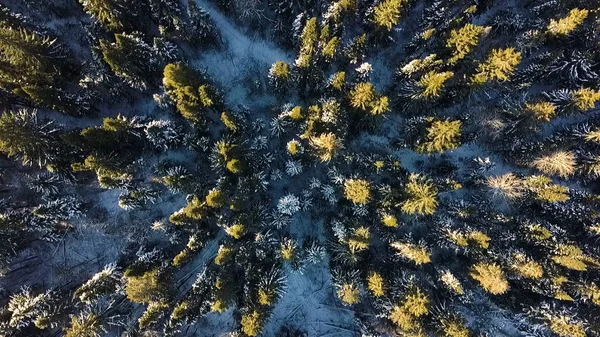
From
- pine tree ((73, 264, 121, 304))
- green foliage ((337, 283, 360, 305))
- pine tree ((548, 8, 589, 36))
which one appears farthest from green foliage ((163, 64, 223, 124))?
pine tree ((548, 8, 589, 36))

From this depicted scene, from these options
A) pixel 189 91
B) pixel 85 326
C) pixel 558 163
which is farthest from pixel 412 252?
pixel 85 326

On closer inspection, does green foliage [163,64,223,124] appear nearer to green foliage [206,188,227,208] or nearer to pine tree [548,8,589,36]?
green foliage [206,188,227,208]

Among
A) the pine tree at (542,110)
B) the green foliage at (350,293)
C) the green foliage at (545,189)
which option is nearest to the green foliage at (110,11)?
the green foliage at (350,293)

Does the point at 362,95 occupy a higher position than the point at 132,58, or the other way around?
the point at 362,95

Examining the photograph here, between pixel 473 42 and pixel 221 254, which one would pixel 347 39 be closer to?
pixel 473 42

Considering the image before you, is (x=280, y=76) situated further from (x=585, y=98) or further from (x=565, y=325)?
(x=565, y=325)

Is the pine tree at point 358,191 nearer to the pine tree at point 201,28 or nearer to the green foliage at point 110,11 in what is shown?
the pine tree at point 201,28

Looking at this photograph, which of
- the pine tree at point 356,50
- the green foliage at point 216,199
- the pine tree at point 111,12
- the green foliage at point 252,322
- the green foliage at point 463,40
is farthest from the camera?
the pine tree at point 356,50
